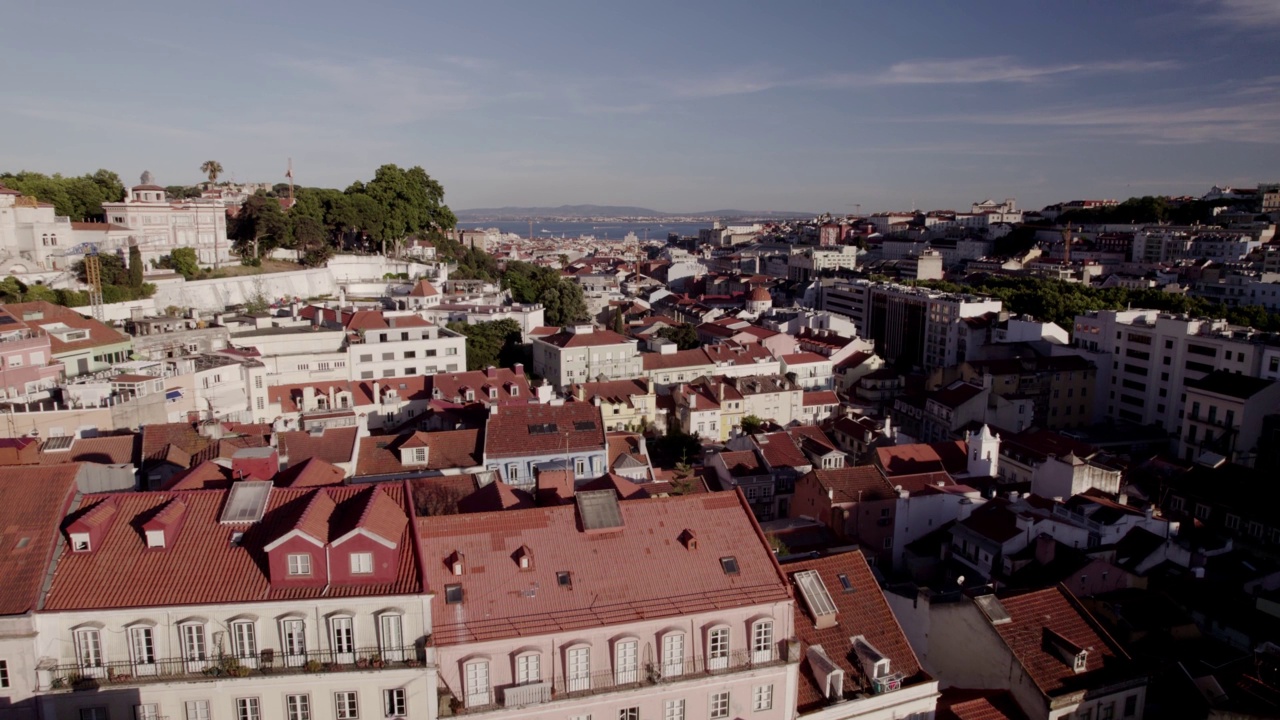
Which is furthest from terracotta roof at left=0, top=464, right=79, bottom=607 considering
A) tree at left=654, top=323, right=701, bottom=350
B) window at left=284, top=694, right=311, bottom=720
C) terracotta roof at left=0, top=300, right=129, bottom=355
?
tree at left=654, top=323, right=701, bottom=350

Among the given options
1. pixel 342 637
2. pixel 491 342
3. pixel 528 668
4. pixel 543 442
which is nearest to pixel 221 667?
pixel 342 637

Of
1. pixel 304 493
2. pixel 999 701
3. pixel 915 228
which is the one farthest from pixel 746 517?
pixel 915 228

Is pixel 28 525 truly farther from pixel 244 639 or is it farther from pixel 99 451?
pixel 99 451

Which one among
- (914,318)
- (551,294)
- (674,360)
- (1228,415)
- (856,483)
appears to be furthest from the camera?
(914,318)

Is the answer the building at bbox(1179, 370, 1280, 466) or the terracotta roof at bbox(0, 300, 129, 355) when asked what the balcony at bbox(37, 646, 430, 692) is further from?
the building at bbox(1179, 370, 1280, 466)

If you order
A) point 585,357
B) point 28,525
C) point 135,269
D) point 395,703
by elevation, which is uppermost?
point 135,269

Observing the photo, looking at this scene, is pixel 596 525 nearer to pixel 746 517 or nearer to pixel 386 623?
pixel 746 517

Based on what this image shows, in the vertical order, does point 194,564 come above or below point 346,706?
above

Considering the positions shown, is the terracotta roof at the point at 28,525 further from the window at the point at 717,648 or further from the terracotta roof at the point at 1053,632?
the terracotta roof at the point at 1053,632
